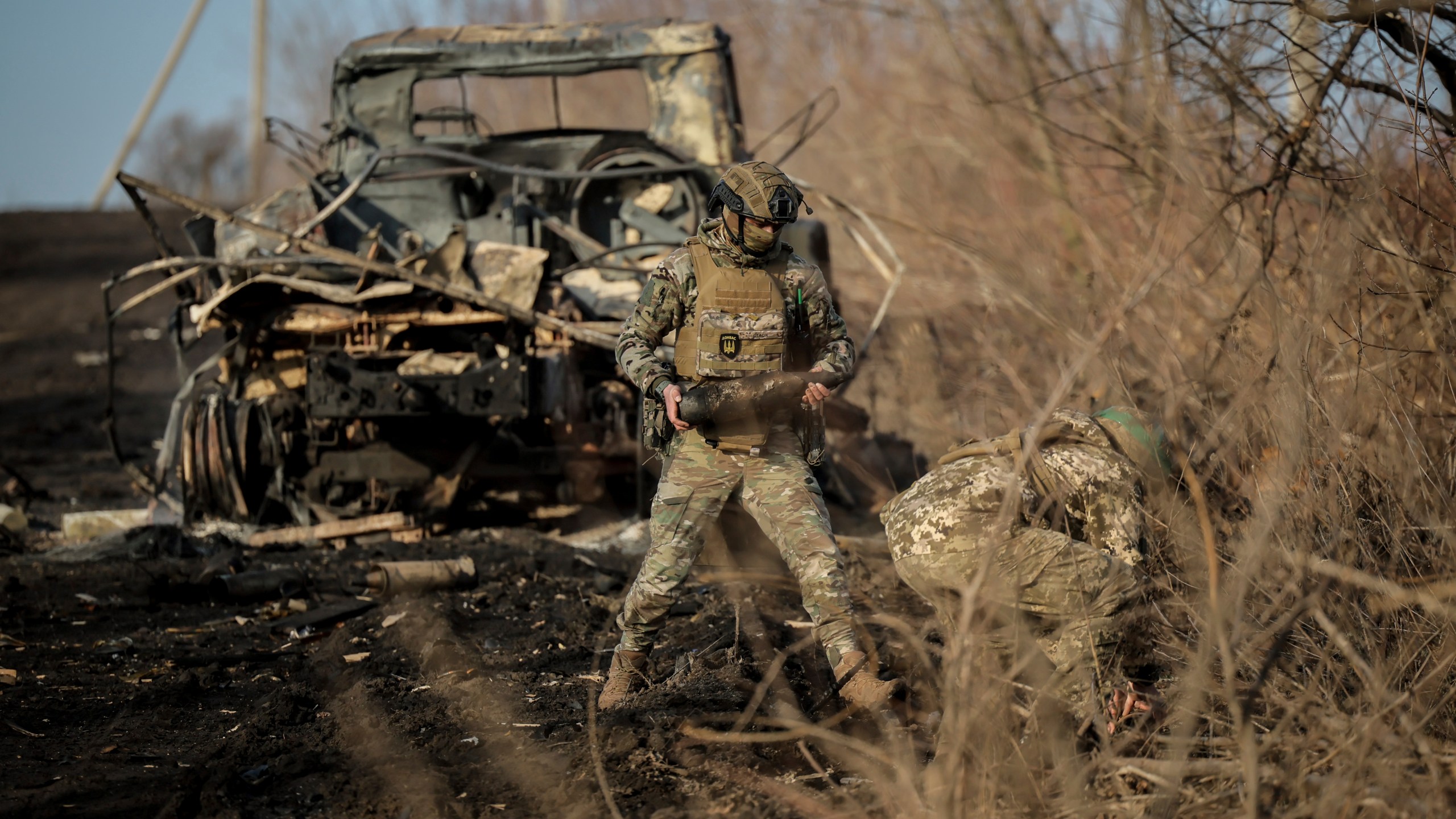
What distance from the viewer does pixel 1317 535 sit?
12.2ft

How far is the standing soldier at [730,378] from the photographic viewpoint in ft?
12.5

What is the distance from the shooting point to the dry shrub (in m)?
2.66

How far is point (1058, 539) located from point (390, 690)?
2.22 meters

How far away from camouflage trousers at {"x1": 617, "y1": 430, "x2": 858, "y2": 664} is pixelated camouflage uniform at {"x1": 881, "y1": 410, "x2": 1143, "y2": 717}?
10.6 inches

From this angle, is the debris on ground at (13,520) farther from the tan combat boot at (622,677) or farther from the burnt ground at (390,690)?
the tan combat boot at (622,677)

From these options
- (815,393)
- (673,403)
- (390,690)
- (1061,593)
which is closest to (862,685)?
(1061,593)

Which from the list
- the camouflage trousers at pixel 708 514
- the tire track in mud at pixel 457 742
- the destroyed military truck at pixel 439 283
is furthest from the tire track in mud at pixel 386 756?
the destroyed military truck at pixel 439 283

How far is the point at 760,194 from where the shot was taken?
3.77m

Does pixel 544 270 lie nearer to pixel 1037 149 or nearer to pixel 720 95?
pixel 720 95

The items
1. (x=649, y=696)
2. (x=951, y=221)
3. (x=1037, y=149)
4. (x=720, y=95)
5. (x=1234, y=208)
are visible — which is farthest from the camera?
(x=951, y=221)

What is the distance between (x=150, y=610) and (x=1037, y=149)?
7.74 metres

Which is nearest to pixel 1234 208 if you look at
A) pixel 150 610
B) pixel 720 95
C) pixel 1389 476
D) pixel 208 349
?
pixel 1389 476

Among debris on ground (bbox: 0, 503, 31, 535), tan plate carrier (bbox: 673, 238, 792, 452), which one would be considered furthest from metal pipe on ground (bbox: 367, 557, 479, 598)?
debris on ground (bbox: 0, 503, 31, 535)

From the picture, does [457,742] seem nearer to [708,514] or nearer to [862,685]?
[708,514]
